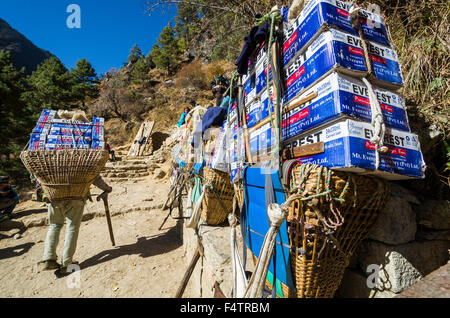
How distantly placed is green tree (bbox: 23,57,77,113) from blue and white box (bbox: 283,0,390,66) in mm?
19594

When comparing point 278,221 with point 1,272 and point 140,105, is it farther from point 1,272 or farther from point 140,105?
point 140,105

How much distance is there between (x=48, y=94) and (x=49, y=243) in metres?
20.0

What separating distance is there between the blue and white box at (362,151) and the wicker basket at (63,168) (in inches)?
113

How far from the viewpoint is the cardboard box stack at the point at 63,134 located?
2.96m

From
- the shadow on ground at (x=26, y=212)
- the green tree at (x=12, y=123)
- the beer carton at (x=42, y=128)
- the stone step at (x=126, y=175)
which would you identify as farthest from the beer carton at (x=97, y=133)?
the green tree at (x=12, y=123)

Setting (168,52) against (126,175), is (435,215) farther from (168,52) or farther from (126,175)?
(168,52)

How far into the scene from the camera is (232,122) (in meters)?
2.44

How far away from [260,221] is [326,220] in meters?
0.57

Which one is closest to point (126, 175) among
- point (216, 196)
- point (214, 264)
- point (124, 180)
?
point (124, 180)

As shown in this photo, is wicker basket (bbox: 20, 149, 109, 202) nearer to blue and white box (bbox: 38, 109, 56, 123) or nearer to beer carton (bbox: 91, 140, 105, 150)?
beer carton (bbox: 91, 140, 105, 150)

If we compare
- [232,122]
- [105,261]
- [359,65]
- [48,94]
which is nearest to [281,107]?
[359,65]

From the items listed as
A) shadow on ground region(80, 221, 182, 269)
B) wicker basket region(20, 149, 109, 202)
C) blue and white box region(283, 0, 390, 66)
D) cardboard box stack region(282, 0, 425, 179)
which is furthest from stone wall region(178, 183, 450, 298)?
shadow on ground region(80, 221, 182, 269)

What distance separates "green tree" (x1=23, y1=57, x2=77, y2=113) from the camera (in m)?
15.6

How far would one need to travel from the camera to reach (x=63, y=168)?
2.45 metres
